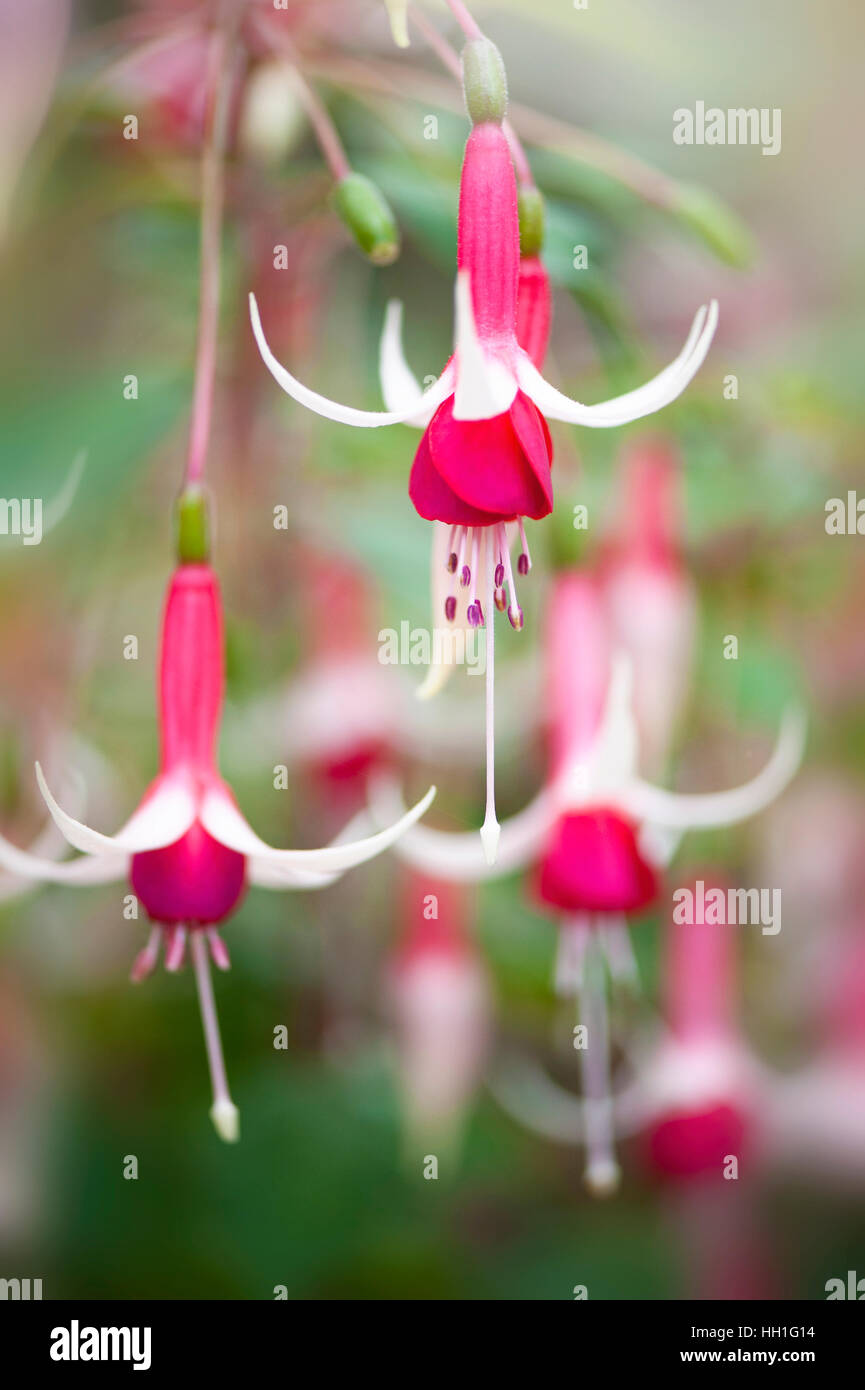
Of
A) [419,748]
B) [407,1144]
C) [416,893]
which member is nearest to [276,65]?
[419,748]

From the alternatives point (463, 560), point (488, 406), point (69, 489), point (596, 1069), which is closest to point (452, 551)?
point (463, 560)

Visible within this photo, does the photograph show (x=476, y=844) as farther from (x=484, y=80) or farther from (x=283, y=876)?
(x=484, y=80)

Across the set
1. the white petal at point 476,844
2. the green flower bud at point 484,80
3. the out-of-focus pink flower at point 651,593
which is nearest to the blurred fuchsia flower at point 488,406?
the green flower bud at point 484,80

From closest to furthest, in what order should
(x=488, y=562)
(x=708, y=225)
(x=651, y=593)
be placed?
(x=488, y=562)
(x=708, y=225)
(x=651, y=593)

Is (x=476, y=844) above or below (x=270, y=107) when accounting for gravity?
below

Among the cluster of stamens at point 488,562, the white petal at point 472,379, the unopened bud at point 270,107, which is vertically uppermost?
the unopened bud at point 270,107

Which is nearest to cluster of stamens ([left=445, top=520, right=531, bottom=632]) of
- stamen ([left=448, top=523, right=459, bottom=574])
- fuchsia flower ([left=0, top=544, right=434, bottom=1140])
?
stamen ([left=448, top=523, right=459, bottom=574])

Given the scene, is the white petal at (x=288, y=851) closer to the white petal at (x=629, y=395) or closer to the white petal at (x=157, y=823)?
the white petal at (x=157, y=823)
